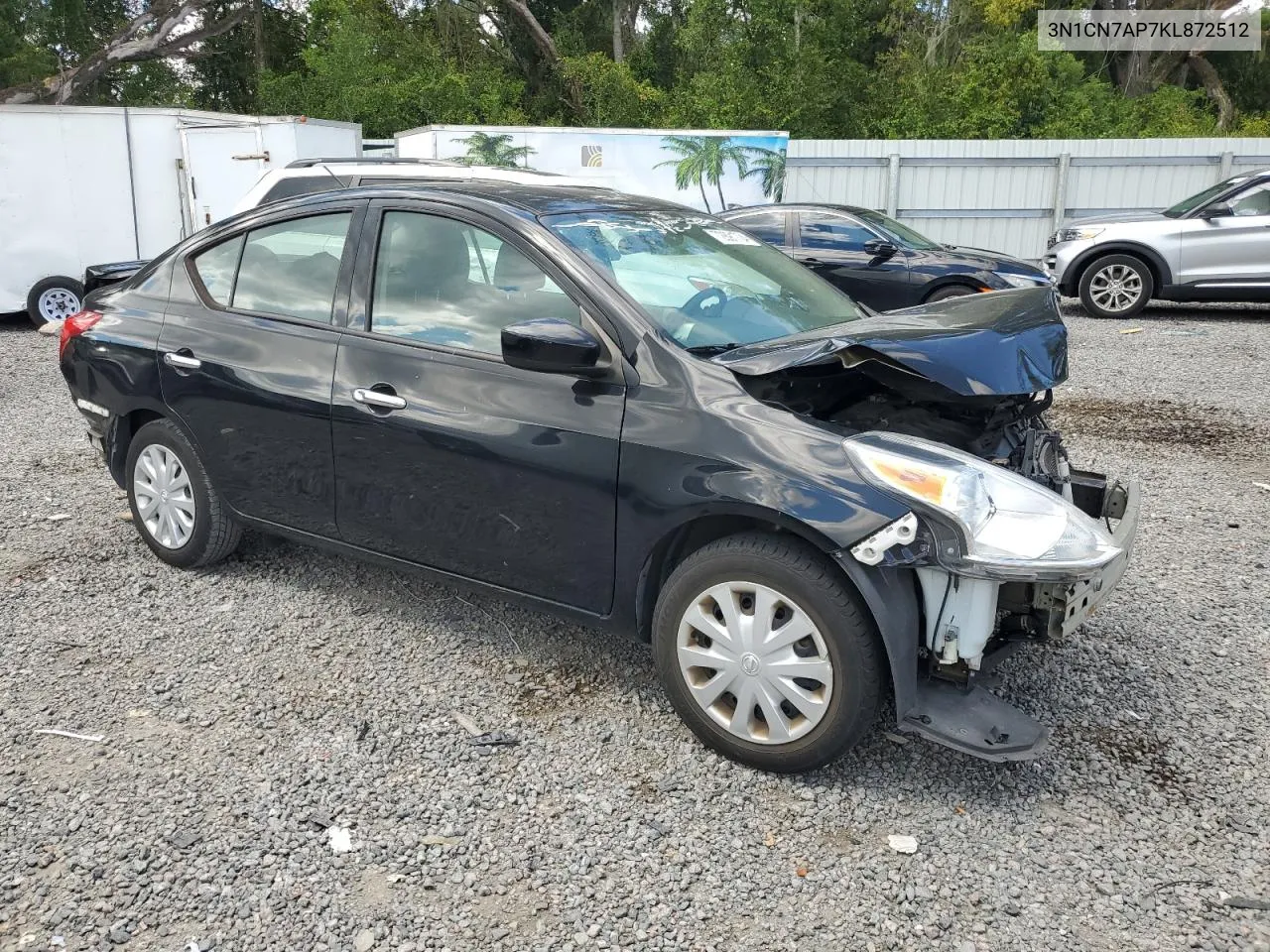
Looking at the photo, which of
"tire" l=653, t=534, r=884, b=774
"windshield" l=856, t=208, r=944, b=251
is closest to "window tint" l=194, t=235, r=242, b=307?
"tire" l=653, t=534, r=884, b=774

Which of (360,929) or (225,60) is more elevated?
(225,60)

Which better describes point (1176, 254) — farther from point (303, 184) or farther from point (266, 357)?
point (266, 357)

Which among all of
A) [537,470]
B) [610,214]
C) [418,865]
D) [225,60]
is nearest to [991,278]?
[610,214]

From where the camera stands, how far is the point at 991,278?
35.7 ft

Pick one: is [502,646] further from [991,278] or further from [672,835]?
[991,278]

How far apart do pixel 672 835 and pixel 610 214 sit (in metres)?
2.18

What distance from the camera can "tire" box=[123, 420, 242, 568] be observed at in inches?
174

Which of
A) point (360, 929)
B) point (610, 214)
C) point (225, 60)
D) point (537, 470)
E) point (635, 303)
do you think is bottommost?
point (360, 929)

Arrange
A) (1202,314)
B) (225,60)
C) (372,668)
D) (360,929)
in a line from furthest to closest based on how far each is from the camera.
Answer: (225,60)
(1202,314)
(372,668)
(360,929)

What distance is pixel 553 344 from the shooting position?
3125 mm

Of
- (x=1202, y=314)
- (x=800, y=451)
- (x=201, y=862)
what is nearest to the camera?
(x=201, y=862)

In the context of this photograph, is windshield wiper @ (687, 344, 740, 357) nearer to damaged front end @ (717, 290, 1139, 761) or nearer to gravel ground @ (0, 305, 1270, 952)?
damaged front end @ (717, 290, 1139, 761)

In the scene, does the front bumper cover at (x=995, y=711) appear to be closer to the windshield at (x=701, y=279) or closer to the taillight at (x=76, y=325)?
the windshield at (x=701, y=279)

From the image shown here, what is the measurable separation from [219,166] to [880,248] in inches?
305
